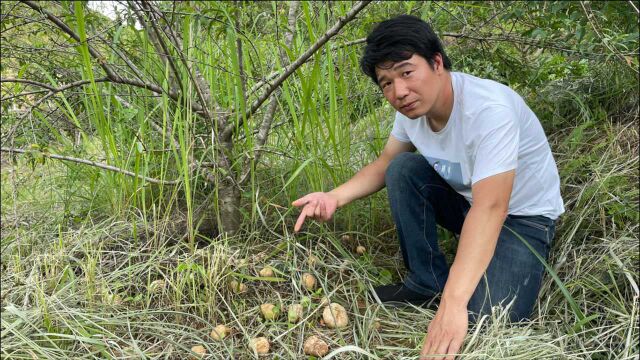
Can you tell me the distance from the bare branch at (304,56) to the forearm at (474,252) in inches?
25.9

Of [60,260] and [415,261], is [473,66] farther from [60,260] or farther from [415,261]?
[60,260]

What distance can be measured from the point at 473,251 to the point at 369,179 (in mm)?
591

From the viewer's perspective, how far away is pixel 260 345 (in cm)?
151

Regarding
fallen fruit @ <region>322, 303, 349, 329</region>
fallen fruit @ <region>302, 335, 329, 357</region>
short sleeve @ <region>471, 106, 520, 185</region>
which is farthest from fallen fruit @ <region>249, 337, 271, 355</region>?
short sleeve @ <region>471, 106, 520, 185</region>

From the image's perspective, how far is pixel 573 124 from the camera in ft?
8.09

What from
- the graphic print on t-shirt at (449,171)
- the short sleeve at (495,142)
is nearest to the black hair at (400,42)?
the short sleeve at (495,142)

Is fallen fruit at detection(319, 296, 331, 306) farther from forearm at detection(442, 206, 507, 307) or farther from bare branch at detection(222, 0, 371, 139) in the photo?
bare branch at detection(222, 0, 371, 139)

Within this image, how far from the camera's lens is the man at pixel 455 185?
59.1 inches

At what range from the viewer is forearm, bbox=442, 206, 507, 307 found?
1479mm

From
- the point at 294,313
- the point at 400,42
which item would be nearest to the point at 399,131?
the point at 400,42

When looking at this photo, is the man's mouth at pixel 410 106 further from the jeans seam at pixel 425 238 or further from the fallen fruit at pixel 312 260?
the fallen fruit at pixel 312 260

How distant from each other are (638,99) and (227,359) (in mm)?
2054

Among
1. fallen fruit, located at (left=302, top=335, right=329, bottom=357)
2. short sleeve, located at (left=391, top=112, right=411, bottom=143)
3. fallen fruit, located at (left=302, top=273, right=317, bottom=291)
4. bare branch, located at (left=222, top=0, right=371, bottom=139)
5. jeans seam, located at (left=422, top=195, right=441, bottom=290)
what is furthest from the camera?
short sleeve, located at (left=391, top=112, right=411, bottom=143)

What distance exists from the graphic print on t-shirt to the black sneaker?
408 mm
